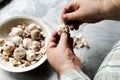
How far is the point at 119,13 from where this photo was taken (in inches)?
23.7

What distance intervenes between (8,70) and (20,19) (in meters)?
0.18

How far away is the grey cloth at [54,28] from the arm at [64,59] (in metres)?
0.10

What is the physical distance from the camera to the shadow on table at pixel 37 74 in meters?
0.70

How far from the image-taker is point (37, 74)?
2.31ft

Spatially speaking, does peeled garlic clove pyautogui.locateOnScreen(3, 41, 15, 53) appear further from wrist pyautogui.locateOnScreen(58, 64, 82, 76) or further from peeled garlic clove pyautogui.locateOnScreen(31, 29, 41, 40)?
wrist pyautogui.locateOnScreen(58, 64, 82, 76)

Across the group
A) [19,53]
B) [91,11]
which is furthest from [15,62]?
[91,11]

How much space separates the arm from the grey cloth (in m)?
0.10

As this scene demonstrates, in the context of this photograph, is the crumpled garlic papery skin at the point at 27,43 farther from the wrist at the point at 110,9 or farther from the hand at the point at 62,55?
the wrist at the point at 110,9

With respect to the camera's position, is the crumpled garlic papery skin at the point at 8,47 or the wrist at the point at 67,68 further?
the crumpled garlic papery skin at the point at 8,47

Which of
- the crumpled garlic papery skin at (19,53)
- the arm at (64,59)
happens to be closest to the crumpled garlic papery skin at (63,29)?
the arm at (64,59)

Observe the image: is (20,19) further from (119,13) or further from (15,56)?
(119,13)

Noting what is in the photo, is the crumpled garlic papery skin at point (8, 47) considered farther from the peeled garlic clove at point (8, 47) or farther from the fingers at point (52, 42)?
the fingers at point (52, 42)

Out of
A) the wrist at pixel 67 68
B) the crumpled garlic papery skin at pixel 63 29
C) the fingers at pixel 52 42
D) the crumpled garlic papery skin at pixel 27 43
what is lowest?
the wrist at pixel 67 68

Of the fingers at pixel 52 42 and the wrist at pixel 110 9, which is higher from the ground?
the wrist at pixel 110 9
